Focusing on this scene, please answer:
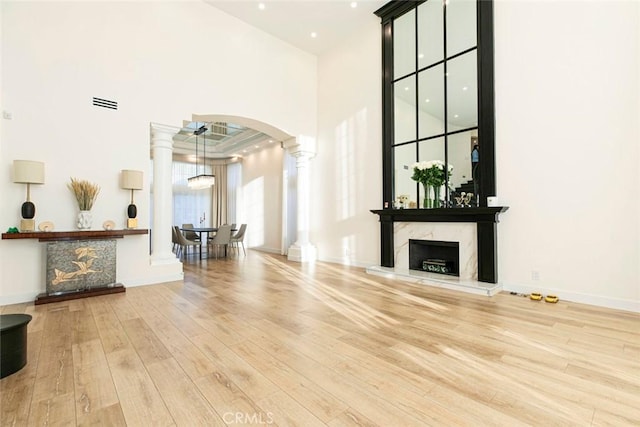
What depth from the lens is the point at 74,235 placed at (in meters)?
3.72

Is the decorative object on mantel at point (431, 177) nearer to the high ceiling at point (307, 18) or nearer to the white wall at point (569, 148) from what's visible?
the white wall at point (569, 148)

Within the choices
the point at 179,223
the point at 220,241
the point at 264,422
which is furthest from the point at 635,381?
the point at 179,223

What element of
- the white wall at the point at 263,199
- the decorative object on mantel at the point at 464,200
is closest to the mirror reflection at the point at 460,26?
the decorative object on mantel at the point at 464,200

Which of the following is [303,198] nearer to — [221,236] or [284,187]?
[284,187]

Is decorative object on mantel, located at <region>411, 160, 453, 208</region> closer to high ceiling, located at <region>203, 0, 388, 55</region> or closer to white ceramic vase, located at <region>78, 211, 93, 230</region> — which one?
high ceiling, located at <region>203, 0, 388, 55</region>

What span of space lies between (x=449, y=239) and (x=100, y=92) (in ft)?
18.6

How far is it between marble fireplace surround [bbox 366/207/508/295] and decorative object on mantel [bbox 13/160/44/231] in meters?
4.84

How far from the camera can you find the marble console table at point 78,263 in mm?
3611

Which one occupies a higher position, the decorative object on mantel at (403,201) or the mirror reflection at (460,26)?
the mirror reflection at (460,26)

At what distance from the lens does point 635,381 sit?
5.90 feet

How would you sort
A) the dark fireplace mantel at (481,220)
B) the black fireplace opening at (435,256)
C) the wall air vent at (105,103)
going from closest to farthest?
the dark fireplace mantel at (481,220) < the wall air vent at (105,103) < the black fireplace opening at (435,256)

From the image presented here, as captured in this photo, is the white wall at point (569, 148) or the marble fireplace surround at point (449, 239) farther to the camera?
the marble fireplace surround at point (449, 239)

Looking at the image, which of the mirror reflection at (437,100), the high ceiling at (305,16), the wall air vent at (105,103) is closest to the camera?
the wall air vent at (105,103)

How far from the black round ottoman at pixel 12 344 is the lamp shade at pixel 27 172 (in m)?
2.27
